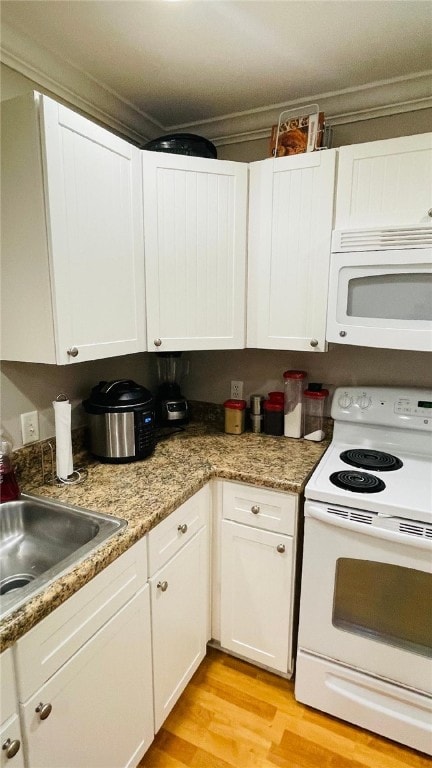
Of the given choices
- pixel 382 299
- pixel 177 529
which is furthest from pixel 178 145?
pixel 177 529

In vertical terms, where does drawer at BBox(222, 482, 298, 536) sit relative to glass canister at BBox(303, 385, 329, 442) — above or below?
below

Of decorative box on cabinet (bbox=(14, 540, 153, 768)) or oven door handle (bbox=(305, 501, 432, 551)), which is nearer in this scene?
decorative box on cabinet (bbox=(14, 540, 153, 768))

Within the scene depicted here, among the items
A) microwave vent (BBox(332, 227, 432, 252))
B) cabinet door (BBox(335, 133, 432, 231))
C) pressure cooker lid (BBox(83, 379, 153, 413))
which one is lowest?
pressure cooker lid (BBox(83, 379, 153, 413))

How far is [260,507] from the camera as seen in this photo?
1.53 meters

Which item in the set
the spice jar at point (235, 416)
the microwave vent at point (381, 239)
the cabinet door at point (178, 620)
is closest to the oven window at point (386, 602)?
the cabinet door at point (178, 620)

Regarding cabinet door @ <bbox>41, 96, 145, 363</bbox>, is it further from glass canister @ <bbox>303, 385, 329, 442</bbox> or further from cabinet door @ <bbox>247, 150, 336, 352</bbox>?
glass canister @ <bbox>303, 385, 329, 442</bbox>

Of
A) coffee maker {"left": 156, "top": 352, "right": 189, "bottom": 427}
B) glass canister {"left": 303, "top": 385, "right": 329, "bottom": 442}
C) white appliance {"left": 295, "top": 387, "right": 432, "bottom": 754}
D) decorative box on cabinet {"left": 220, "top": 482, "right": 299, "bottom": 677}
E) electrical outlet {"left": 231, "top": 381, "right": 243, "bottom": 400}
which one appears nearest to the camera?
white appliance {"left": 295, "top": 387, "right": 432, "bottom": 754}

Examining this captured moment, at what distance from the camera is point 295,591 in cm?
156

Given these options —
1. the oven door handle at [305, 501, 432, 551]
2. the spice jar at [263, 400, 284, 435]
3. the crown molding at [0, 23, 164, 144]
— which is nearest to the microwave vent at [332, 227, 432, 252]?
the spice jar at [263, 400, 284, 435]

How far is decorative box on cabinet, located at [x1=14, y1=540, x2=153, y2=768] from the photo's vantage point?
854mm

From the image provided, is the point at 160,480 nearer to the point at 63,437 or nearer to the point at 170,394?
the point at 63,437

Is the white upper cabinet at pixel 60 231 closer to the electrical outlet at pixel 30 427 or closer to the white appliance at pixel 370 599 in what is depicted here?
the electrical outlet at pixel 30 427

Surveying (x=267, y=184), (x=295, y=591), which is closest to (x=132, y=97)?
(x=267, y=184)

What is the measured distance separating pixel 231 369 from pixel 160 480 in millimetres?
889
